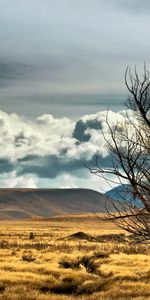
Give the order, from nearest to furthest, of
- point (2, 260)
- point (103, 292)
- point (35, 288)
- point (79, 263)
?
point (103, 292), point (35, 288), point (79, 263), point (2, 260)

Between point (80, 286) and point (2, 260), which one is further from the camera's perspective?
point (2, 260)

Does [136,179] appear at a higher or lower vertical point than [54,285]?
higher

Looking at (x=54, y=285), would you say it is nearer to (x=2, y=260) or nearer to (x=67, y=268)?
(x=67, y=268)

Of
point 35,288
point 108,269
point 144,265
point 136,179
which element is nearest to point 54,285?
point 35,288

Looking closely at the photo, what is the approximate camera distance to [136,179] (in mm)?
15680

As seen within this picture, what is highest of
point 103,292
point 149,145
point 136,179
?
point 149,145

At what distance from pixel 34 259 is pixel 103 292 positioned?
17983 millimetres

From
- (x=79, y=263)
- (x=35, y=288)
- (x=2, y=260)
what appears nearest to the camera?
(x=35, y=288)

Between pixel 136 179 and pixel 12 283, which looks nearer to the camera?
pixel 136 179

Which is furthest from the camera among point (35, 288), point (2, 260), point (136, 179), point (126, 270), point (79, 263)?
point (2, 260)

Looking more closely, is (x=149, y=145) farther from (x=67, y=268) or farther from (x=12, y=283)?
(x=67, y=268)

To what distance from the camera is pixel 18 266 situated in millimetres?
36219

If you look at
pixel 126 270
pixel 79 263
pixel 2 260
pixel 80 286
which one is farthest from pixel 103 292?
pixel 2 260

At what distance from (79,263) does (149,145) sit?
922 inches
